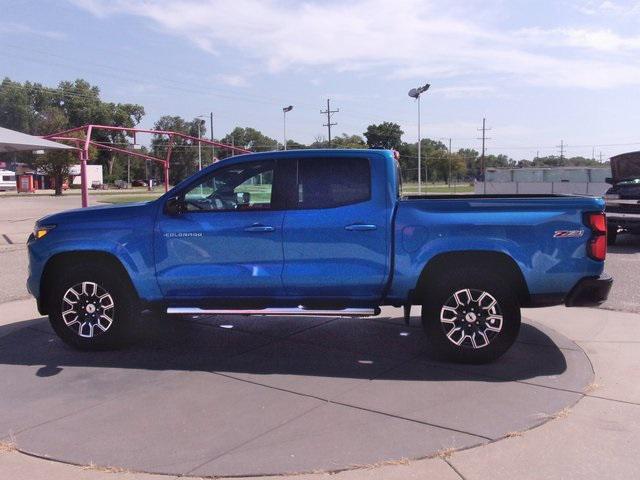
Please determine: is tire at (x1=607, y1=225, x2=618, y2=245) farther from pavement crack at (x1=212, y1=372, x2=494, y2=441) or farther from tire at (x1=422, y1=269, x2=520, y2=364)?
pavement crack at (x1=212, y1=372, x2=494, y2=441)

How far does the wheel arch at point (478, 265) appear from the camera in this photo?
5.32 meters

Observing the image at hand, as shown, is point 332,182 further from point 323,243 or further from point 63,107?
point 63,107

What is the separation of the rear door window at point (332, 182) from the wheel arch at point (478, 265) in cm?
87

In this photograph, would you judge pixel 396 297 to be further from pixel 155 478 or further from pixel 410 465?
pixel 155 478

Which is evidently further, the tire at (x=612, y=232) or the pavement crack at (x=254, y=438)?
the tire at (x=612, y=232)

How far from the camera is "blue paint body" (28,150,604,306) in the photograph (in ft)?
17.1

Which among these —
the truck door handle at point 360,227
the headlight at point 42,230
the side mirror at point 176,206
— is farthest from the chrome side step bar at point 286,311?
the headlight at point 42,230

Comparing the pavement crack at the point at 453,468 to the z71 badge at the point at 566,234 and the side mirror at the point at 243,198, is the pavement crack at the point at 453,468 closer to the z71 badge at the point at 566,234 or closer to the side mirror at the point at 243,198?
the z71 badge at the point at 566,234

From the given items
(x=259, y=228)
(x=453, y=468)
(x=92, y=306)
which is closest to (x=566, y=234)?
(x=453, y=468)

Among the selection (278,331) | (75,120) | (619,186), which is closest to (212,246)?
(278,331)

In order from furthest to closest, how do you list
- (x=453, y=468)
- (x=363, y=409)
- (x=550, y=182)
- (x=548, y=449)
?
(x=550, y=182)
(x=363, y=409)
(x=548, y=449)
(x=453, y=468)

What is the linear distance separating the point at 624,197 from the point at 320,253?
11.8 metres

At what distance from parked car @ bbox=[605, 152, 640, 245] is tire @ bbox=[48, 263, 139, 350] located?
11405 millimetres

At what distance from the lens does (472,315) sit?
17.6 ft
